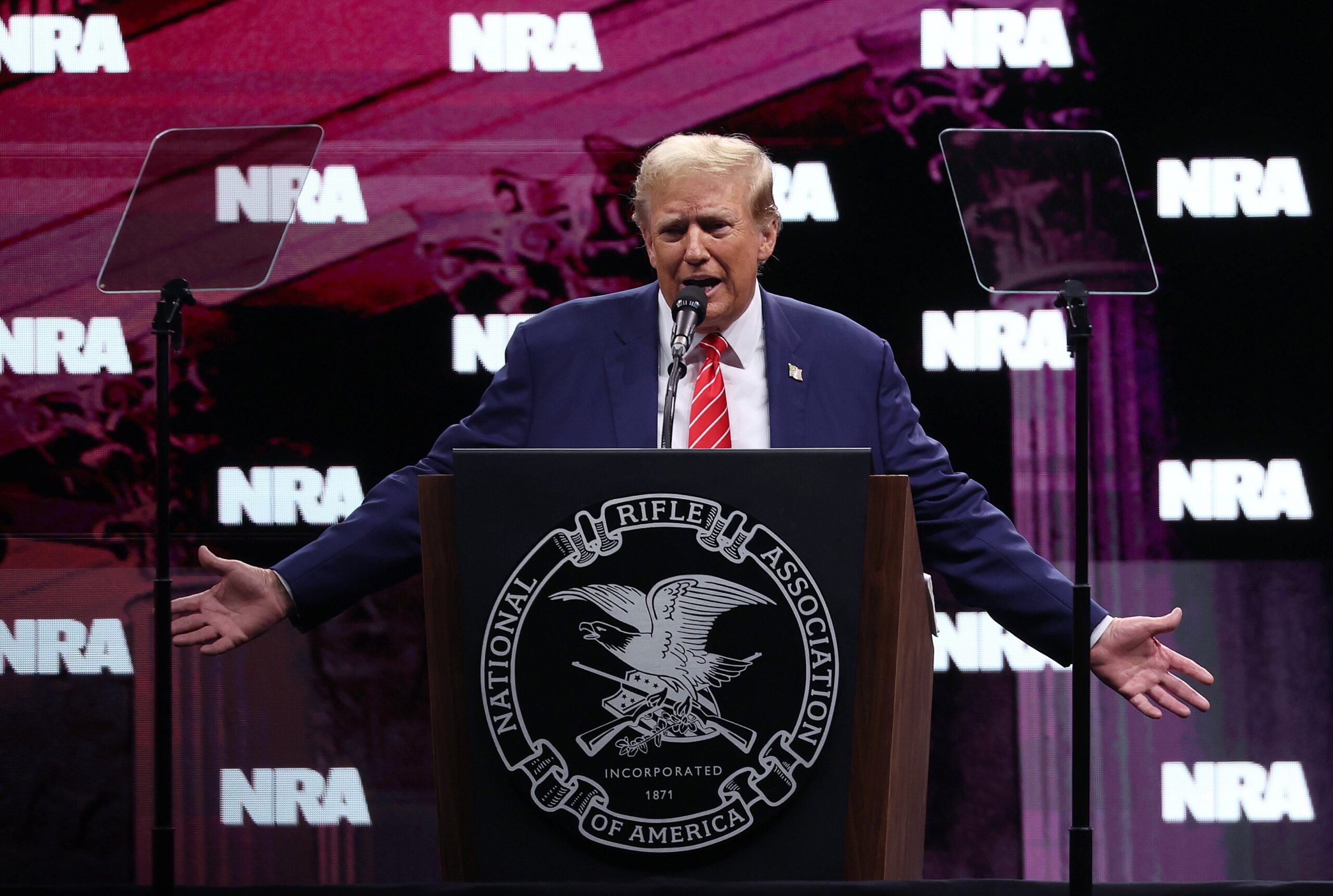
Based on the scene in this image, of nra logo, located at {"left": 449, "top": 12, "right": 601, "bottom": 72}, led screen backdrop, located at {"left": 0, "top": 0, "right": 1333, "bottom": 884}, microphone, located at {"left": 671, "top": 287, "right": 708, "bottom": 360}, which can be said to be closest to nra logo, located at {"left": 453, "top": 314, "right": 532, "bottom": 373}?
led screen backdrop, located at {"left": 0, "top": 0, "right": 1333, "bottom": 884}

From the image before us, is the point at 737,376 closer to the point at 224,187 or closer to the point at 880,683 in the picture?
the point at 880,683

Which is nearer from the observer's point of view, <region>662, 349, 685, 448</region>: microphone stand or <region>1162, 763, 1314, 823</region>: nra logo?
<region>662, 349, 685, 448</region>: microphone stand

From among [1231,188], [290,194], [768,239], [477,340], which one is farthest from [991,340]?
[290,194]

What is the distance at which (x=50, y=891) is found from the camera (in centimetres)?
122

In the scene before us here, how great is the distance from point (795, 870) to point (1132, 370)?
6.99 feet

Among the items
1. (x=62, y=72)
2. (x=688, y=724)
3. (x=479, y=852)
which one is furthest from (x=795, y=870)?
(x=62, y=72)

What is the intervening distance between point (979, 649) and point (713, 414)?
1461 mm

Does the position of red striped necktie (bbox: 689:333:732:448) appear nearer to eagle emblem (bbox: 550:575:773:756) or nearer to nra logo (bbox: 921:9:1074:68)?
eagle emblem (bbox: 550:575:773:756)

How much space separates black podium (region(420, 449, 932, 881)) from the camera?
1256 millimetres

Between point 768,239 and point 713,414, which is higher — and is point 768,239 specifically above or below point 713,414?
above

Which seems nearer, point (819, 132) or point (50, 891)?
point (50, 891)

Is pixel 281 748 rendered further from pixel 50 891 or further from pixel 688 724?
pixel 688 724

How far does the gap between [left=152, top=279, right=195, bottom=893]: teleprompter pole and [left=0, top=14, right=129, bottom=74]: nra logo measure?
1411 millimetres

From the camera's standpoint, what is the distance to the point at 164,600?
1.81 meters
